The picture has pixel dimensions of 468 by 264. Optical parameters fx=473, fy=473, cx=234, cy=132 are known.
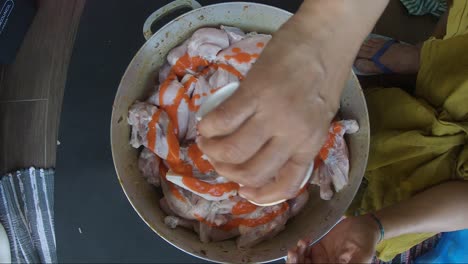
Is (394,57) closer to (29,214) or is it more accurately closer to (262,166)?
(262,166)

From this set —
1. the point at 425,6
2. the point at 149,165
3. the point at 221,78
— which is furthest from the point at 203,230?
the point at 425,6

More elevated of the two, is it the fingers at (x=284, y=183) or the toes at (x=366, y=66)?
the fingers at (x=284, y=183)

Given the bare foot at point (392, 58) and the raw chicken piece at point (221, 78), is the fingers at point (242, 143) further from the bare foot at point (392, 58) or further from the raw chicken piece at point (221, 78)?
the bare foot at point (392, 58)

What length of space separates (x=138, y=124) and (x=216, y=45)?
17 centimetres

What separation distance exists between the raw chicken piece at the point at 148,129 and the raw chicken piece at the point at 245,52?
0.14 meters

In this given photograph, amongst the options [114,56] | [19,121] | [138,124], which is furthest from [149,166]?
[19,121]

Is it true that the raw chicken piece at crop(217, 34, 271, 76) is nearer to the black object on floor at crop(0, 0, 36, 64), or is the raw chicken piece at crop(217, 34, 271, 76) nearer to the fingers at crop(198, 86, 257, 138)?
Answer: the fingers at crop(198, 86, 257, 138)

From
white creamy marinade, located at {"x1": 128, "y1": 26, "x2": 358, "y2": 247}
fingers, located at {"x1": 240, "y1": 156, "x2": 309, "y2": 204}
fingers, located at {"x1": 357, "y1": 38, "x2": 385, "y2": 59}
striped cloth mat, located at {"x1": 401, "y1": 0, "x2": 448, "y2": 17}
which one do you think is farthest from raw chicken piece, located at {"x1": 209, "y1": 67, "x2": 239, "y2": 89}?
striped cloth mat, located at {"x1": 401, "y1": 0, "x2": 448, "y2": 17}

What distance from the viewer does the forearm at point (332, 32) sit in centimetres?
45

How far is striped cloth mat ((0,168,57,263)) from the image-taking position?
88cm

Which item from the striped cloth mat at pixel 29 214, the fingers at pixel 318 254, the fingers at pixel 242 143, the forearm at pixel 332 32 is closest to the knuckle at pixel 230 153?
the fingers at pixel 242 143

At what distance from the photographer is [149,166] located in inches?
29.1

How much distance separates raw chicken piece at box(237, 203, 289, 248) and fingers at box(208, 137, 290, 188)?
0.28 meters

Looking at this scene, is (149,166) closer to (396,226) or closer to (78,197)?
(78,197)
